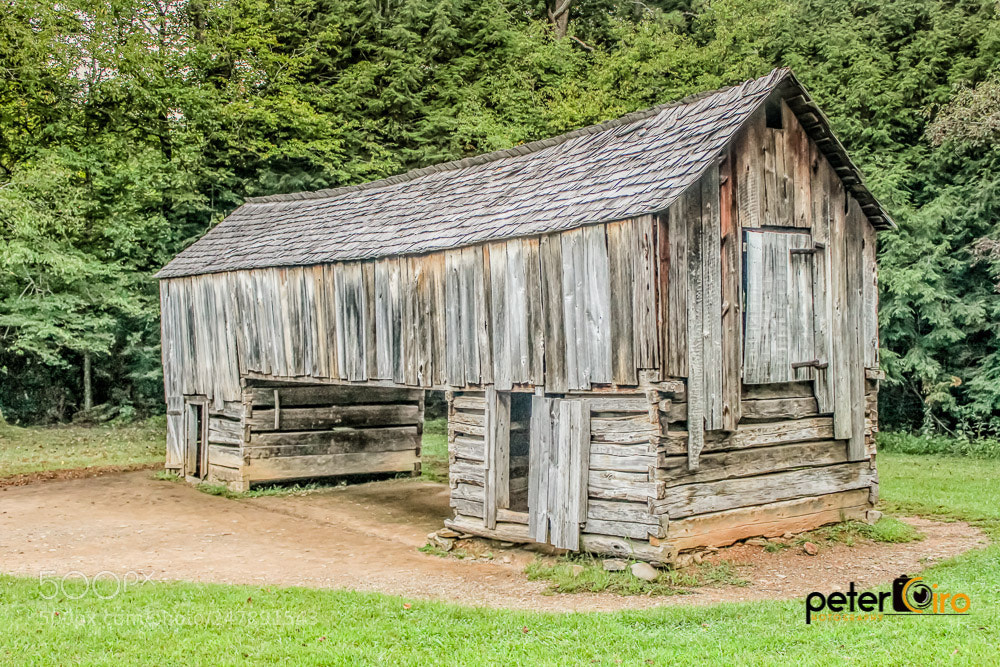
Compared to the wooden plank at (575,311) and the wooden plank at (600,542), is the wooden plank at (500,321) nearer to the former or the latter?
the wooden plank at (575,311)

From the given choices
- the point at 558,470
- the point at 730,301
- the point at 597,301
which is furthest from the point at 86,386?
the point at 730,301

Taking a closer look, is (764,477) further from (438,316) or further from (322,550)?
(322,550)

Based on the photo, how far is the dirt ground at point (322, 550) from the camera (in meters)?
10.7

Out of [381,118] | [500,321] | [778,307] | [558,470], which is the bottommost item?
[558,470]

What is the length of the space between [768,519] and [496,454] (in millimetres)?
3687

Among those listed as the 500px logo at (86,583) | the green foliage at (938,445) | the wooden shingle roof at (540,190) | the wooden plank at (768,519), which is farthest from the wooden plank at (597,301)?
the green foliage at (938,445)

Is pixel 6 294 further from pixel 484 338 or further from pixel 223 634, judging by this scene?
pixel 223 634

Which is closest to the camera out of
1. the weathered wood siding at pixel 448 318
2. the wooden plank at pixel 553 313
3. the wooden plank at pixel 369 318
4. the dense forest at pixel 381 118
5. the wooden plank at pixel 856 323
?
the weathered wood siding at pixel 448 318

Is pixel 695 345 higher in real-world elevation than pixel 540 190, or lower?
lower

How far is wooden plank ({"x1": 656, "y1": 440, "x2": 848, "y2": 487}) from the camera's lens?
11.2 metres

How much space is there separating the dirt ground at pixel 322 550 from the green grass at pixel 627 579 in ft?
0.67

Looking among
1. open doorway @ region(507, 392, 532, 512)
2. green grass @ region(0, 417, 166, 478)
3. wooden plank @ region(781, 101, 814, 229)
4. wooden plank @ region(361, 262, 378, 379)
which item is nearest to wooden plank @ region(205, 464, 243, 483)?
green grass @ region(0, 417, 166, 478)

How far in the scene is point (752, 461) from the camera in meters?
12.1

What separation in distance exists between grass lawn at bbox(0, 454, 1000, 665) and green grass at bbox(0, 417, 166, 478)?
1199 centimetres
